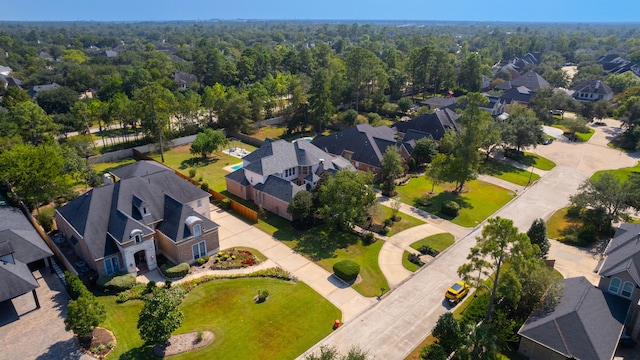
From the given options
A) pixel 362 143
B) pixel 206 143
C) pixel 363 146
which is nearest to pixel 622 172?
pixel 363 146

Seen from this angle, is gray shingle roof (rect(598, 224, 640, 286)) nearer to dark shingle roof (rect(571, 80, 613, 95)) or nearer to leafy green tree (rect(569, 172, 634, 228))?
leafy green tree (rect(569, 172, 634, 228))

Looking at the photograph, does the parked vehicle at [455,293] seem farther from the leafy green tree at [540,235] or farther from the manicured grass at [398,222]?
the manicured grass at [398,222]

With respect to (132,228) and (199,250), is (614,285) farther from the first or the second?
(132,228)

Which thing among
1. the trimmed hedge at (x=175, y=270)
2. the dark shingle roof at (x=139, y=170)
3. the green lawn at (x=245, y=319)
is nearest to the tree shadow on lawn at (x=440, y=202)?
the green lawn at (x=245, y=319)

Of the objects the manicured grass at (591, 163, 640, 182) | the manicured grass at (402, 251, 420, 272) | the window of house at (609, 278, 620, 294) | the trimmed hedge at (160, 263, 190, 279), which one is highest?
the window of house at (609, 278, 620, 294)

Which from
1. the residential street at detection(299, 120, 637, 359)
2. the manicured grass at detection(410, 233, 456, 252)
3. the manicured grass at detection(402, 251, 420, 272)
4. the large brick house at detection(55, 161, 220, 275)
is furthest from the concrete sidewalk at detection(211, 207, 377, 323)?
the manicured grass at detection(410, 233, 456, 252)

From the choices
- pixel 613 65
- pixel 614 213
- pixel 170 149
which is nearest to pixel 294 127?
pixel 170 149

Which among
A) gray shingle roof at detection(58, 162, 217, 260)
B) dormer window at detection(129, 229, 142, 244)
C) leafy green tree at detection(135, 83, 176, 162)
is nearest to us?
dormer window at detection(129, 229, 142, 244)
